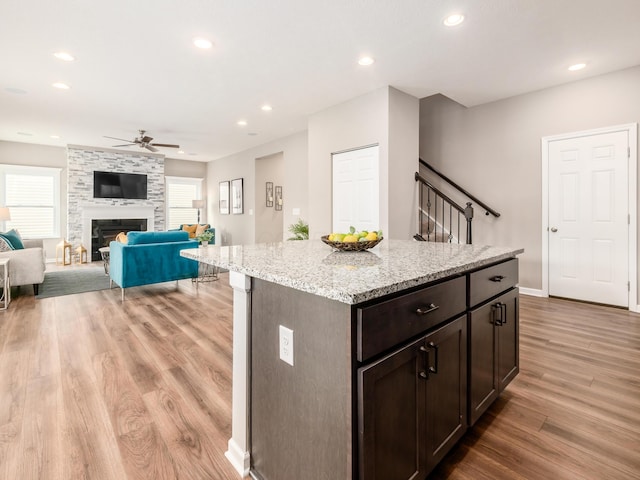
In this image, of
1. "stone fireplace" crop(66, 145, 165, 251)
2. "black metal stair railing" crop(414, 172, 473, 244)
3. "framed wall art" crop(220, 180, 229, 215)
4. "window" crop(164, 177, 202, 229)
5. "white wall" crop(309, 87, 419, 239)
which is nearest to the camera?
"white wall" crop(309, 87, 419, 239)

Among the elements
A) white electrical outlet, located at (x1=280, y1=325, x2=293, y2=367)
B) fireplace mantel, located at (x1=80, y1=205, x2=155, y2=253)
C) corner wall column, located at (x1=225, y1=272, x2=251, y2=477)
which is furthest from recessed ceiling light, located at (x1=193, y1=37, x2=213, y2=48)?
fireplace mantel, located at (x1=80, y1=205, x2=155, y2=253)

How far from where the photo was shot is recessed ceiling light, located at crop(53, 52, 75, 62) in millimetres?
3317

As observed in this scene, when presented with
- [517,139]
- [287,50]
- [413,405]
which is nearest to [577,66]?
[517,139]

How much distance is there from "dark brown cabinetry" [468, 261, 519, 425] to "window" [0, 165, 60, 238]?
30.7 feet

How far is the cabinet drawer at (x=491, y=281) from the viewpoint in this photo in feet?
4.90

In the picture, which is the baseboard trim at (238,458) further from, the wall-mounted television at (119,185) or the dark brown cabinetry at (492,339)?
the wall-mounted television at (119,185)

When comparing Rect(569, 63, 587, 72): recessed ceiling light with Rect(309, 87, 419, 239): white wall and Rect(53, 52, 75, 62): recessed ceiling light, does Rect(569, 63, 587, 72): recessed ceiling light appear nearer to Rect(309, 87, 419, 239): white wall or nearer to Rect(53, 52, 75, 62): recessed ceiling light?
Rect(309, 87, 419, 239): white wall

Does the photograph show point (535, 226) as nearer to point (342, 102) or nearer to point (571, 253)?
point (571, 253)

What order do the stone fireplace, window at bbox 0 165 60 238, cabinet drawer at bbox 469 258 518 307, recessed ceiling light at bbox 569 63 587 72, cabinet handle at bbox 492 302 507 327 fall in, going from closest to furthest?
cabinet drawer at bbox 469 258 518 307, cabinet handle at bbox 492 302 507 327, recessed ceiling light at bbox 569 63 587 72, window at bbox 0 165 60 238, the stone fireplace

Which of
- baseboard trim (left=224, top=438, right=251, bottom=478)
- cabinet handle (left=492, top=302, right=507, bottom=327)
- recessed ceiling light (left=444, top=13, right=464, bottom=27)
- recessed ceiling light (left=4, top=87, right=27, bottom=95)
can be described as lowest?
baseboard trim (left=224, top=438, right=251, bottom=478)

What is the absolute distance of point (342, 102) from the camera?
4.69 m

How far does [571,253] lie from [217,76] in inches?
189

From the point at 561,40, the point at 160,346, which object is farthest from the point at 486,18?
the point at 160,346

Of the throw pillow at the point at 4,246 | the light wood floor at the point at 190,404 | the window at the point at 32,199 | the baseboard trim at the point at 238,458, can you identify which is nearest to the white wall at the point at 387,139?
the light wood floor at the point at 190,404
